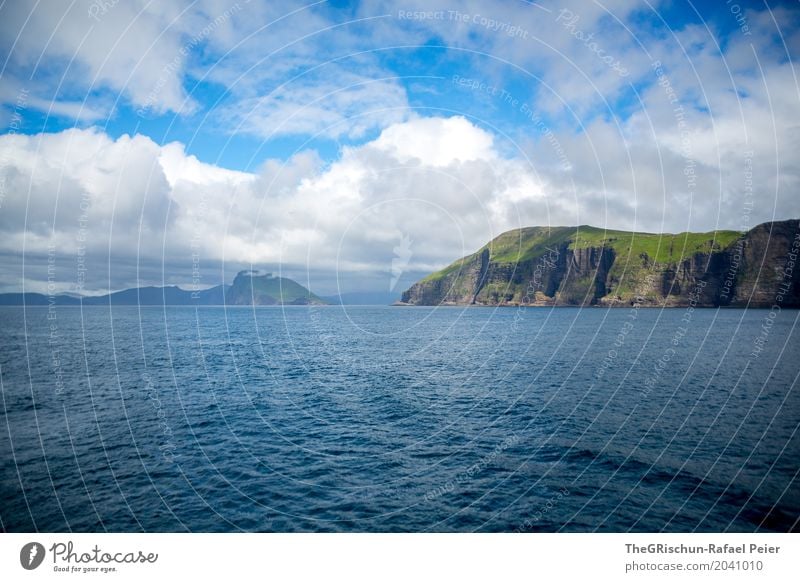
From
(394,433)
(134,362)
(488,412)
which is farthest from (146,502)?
(134,362)

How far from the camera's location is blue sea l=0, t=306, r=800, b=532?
21.3m

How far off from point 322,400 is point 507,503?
27381 millimetres

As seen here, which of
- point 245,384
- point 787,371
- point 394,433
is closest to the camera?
point 394,433

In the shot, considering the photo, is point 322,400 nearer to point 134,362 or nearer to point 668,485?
point 668,485

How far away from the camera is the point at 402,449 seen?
3039cm

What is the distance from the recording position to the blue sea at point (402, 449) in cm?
2127

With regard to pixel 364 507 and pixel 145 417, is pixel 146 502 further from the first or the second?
pixel 145 417

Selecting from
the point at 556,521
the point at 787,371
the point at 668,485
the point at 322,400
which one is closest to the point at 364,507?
the point at 556,521

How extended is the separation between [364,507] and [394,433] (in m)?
12.1

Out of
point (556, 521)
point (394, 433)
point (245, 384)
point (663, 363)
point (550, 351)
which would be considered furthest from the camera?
point (550, 351)

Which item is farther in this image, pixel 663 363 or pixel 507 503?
pixel 663 363

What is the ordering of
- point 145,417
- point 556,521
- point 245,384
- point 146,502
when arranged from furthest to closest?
point 245,384
point 145,417
point 146,502
point 556,521

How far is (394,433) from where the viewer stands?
3403 cm

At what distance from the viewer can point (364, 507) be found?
22.0 m
